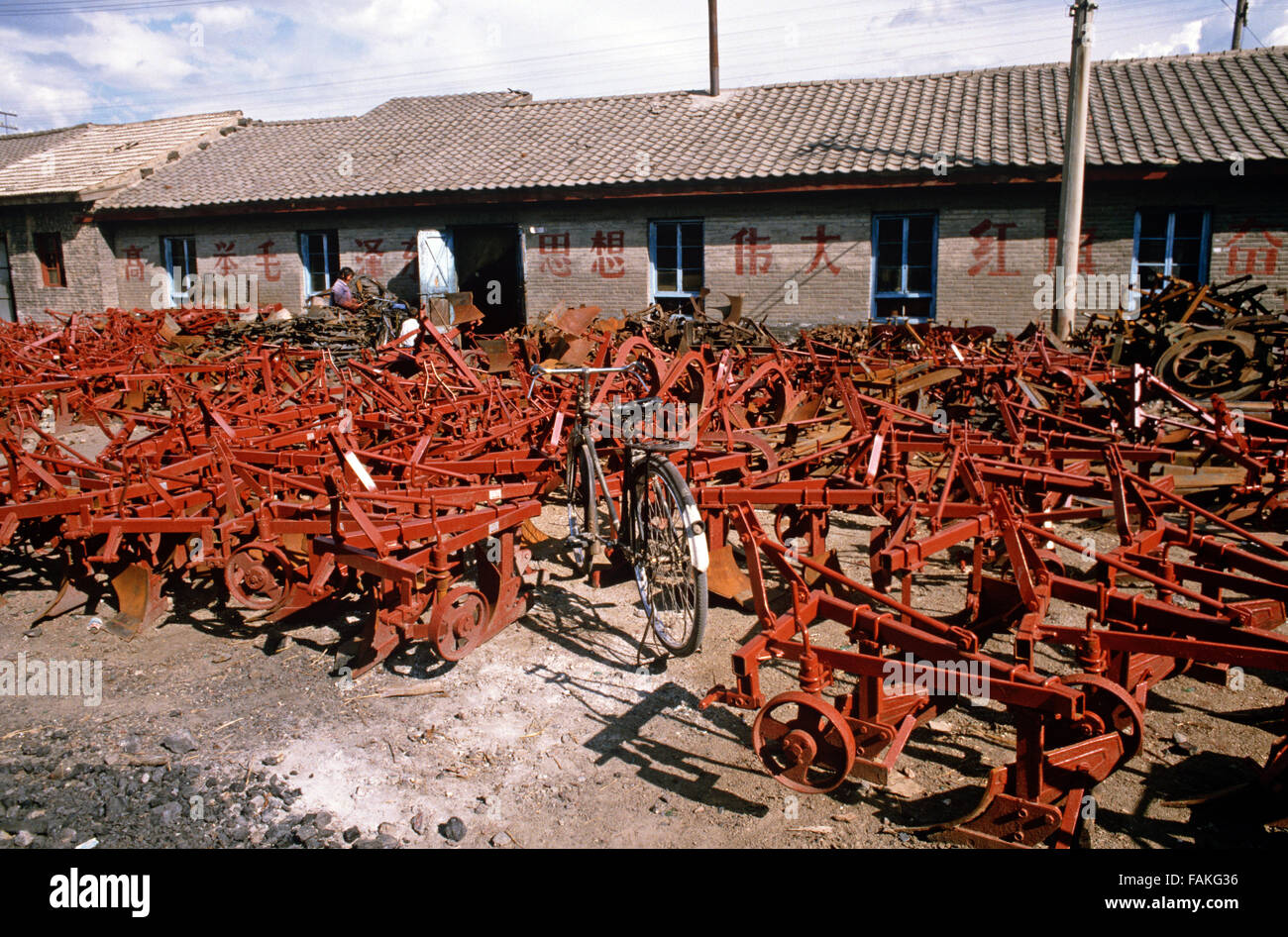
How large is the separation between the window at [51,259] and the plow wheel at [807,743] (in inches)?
915

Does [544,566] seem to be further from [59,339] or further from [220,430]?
[59,339]

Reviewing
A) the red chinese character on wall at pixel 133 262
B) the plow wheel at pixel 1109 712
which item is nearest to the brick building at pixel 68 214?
the red chinese character on wall at pixel 133 262

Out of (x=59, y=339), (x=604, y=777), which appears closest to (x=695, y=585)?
(x=604, y=777)

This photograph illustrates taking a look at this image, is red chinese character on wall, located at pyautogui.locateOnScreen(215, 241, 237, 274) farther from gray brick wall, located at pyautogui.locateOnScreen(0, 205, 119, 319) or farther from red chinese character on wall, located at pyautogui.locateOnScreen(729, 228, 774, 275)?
red chinese character on wall, located at pyautogui.locateOnScreen(729, 228, 774, 275)

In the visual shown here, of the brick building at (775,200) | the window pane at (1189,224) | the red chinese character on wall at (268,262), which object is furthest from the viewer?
the red chinese character on wall at (268,262)

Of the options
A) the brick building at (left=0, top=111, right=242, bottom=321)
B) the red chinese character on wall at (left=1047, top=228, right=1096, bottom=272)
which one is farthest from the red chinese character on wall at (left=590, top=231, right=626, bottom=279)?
the brick building at (left=0, top=111, right=242, bottom=321)

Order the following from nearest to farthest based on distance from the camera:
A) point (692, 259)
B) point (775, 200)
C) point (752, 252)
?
point (775, 200), point (752, 252), point (692, 259)

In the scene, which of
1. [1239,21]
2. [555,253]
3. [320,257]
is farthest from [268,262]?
[1239,21]

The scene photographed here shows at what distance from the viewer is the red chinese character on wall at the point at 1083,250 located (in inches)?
500

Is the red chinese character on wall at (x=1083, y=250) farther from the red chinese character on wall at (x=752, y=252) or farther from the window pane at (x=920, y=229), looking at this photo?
the red chinese character on wall at (x=752, y=252)

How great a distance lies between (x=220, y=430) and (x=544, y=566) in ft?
7.30

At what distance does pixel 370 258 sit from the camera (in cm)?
1702

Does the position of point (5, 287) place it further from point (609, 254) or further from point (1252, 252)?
point (1252, 252)

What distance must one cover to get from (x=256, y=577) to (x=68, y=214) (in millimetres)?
20354
